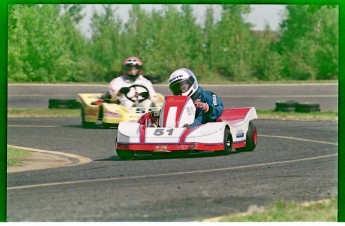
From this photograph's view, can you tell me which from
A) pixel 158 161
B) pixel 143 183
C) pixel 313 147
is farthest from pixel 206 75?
pixel 143 183

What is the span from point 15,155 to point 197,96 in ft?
9.57

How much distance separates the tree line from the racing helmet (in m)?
4.52

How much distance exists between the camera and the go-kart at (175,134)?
14000mm

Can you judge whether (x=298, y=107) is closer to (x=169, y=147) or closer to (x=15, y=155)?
(x=15, y=155)

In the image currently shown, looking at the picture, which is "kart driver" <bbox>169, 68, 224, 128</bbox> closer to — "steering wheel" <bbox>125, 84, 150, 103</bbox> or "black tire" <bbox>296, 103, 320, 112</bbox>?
"steering wheel" <bbox>125, 84, 150, 103</bbox>

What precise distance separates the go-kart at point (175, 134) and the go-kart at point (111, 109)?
5.30 metres

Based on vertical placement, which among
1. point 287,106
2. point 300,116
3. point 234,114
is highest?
point 287,106

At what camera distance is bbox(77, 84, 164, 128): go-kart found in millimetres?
20438

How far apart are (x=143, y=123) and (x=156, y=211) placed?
16.3 ft

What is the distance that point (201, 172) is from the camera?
42.1 ft

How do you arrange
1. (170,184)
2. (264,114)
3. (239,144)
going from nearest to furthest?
(170,184) → (239,144) → (264,114)

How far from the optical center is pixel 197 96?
1519 cm

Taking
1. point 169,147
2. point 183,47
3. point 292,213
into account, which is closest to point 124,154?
point 169,147

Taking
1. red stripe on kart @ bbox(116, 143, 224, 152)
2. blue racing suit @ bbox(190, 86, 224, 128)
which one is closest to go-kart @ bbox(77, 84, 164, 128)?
blue racing suit @ bbox(190, 86, 224, 128)
